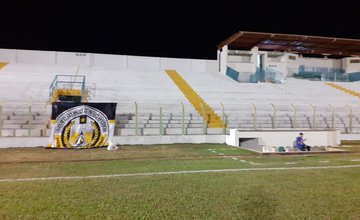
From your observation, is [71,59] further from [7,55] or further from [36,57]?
[7,55]

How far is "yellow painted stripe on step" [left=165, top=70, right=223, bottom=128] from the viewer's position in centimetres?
1795

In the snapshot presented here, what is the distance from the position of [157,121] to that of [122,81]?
8131mm

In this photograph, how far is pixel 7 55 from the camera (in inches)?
1083

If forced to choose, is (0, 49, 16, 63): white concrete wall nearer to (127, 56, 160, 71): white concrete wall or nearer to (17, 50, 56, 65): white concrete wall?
(17, 50, 56, 65): white concrete wall

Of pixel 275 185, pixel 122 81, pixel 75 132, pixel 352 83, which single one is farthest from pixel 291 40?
pixel 275 185

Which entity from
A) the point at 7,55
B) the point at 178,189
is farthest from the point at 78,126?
the point at 7,55

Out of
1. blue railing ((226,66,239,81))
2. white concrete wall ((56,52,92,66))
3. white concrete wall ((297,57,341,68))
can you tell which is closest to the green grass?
blue railing ((226,66,239,81))

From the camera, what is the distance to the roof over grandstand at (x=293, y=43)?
27.8m

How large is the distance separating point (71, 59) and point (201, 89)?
11623 millimetres

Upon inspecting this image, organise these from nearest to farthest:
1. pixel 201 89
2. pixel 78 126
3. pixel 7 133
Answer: pixel 78 126
pixel 7 133
pixel 201 89

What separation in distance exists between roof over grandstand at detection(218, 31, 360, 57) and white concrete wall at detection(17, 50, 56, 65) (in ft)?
48.1

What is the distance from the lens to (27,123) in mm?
15445

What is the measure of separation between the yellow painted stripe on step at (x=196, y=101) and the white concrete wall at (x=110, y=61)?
3.88m

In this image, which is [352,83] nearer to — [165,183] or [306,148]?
[306,148]
